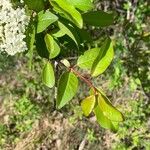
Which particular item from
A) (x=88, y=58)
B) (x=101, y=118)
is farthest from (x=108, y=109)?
(x=88, y=58)

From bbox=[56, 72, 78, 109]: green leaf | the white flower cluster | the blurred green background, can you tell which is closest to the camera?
the white flower cluster

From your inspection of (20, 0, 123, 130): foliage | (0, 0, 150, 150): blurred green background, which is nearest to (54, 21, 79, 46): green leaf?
(20, 0, 123, 130): foliage

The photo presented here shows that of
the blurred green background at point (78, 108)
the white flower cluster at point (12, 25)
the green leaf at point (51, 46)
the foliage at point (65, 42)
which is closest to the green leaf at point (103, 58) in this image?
the foliage at point (65, 42)

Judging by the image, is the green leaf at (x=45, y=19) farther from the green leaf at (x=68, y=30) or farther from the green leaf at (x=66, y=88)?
the green leaf at (x=66, y=88)

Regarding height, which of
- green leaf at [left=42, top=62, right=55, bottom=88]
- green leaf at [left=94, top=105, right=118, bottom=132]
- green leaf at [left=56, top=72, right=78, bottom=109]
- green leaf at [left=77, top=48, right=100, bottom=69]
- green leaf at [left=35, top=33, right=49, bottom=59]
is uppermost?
green leaf at [left=35, top=33, right=49, bottom=59]

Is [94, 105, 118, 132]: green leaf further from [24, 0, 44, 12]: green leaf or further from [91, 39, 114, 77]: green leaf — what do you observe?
[24, 0, 44, 12]: green leaf

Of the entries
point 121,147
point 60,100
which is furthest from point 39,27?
point 121,147
